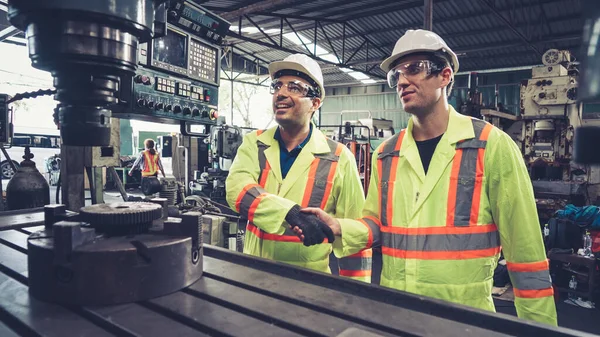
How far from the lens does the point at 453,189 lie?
132 centimetres

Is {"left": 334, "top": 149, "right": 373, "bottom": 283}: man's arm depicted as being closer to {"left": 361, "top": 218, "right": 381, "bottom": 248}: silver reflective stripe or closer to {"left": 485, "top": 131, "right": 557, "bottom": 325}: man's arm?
{"left": 361, "top": 218, "right": 381, "bottom": 248}: silver reflective stripe

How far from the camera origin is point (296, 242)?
161 cm

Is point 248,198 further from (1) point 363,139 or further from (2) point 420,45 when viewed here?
(1) point 363,139

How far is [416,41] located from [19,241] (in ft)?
4.87

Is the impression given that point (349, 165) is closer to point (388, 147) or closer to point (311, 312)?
point (388, 147)

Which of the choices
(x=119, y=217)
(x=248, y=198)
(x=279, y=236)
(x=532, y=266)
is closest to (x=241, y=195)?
(x=248, y=198)

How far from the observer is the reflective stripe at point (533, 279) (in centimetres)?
121

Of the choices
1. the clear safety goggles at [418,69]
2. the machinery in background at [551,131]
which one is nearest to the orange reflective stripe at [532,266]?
the clear safety goggles at [418,69]

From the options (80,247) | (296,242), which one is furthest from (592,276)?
(80,247)

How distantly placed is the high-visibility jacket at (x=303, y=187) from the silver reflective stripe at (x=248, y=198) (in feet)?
0.10

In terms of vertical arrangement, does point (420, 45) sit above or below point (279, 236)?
above

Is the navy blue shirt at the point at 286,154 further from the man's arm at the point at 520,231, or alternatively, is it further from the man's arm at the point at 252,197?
the man's arm at the point at 520,231

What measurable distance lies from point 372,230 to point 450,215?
0.87 ft

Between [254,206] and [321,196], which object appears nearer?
[254,206]
